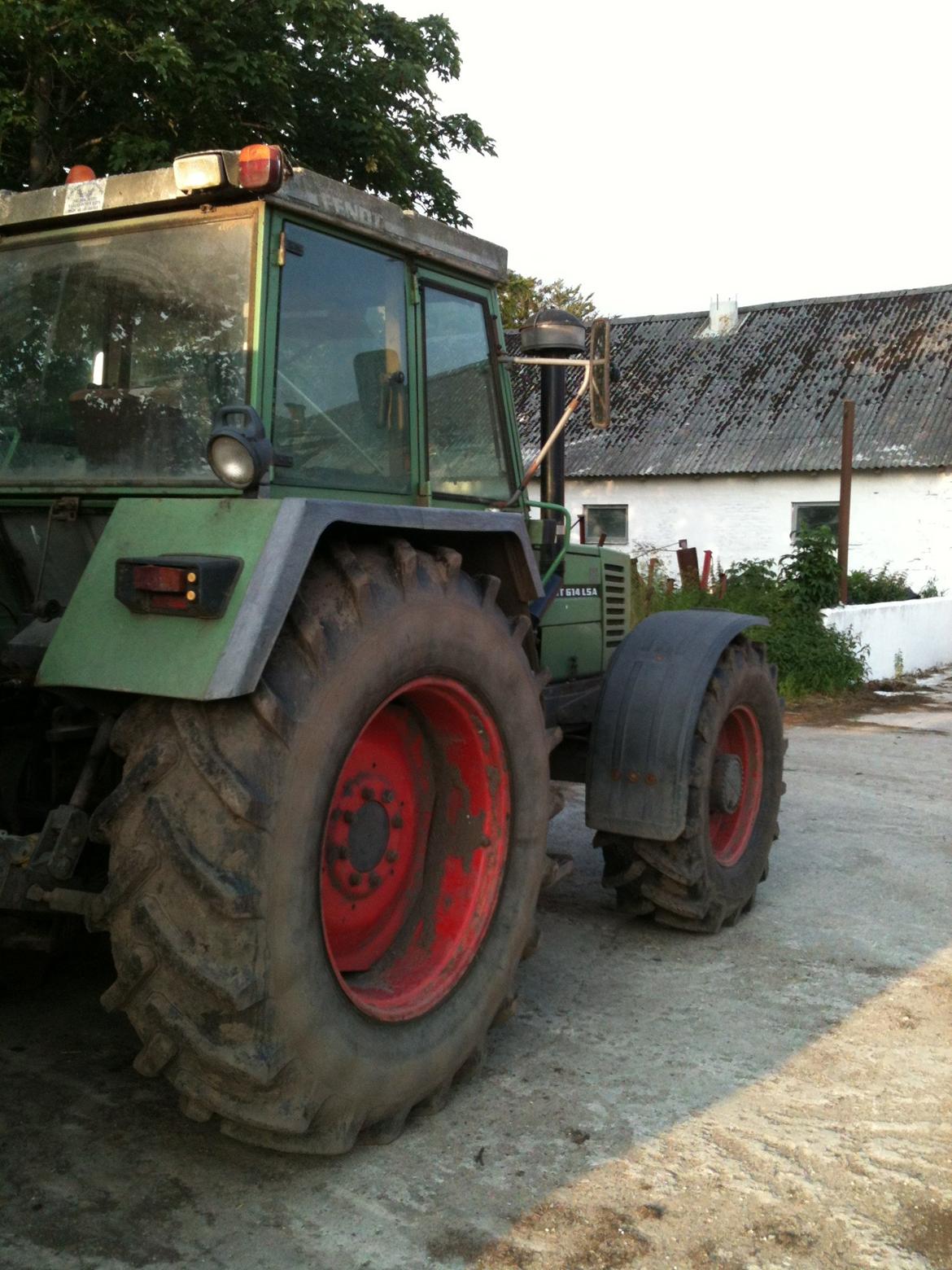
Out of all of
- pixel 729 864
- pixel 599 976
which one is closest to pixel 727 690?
pixel 729 864

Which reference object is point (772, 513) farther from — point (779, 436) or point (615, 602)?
point (615, 602)

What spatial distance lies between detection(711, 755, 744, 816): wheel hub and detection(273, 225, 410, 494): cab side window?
1.84 metres

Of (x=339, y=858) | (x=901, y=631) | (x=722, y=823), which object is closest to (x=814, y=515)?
(x=901, y=631)

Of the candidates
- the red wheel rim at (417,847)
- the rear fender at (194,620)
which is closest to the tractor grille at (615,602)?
the red wheel rim at (417,847)

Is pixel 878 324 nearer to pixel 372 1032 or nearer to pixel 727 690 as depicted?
pixel 727 690

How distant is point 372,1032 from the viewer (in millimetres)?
2971

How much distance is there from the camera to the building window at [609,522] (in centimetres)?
2467

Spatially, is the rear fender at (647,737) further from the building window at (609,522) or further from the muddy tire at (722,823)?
the building window at (609,522)

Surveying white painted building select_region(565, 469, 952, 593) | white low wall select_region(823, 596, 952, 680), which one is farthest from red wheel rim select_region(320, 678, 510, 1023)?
white painted building select_region(565, 469, 952, 593)

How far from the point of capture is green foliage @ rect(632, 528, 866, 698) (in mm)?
12609

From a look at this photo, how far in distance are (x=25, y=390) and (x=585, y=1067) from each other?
8.31ft

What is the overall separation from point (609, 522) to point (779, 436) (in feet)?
12.2

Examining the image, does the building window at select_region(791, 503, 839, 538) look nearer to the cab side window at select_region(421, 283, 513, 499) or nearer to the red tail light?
the cab side window at select_region(421, 283, 513, 499)

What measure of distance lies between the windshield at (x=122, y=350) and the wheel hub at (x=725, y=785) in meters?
2.44
